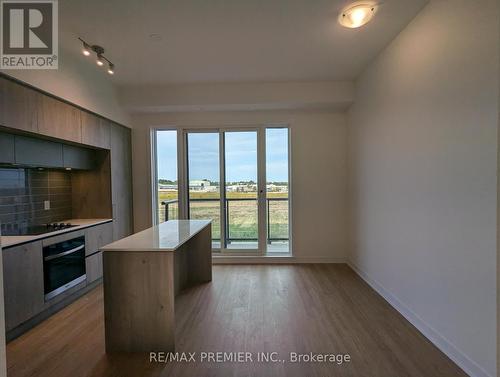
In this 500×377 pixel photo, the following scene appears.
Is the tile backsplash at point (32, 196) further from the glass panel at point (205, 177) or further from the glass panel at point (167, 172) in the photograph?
the glass panel at point (205, 177)

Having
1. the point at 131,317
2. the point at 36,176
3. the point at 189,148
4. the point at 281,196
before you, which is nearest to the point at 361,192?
the point at 281,196

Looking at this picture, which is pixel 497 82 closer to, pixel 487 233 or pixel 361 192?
pixel 487 233

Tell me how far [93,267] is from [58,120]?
72.2 inches

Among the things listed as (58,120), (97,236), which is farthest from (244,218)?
(58,120)

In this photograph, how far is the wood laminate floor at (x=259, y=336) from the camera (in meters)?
1.91

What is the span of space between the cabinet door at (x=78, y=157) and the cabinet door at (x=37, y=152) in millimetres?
88

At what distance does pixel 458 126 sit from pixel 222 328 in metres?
2.58

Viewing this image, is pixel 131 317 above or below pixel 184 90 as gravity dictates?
below

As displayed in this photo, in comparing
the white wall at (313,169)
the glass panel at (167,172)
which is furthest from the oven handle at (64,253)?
the white wall at (313,169)

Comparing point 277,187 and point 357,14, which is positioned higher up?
point 357,14

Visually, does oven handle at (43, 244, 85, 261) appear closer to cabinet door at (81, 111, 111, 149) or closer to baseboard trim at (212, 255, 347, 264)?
cabinet door at (81, 111, 111, 149)

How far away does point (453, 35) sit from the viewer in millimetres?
1898

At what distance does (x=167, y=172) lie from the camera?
14.7ft

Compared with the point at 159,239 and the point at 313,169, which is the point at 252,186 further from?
the point at 159,239
